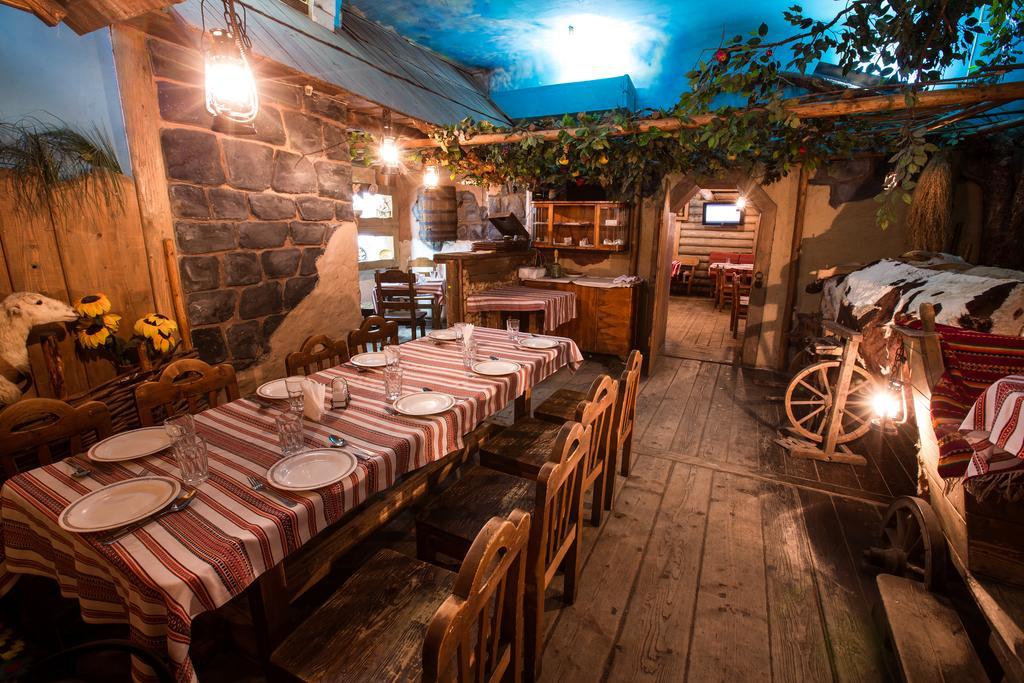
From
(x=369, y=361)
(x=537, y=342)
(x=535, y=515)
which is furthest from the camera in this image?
(x=537, y=342)

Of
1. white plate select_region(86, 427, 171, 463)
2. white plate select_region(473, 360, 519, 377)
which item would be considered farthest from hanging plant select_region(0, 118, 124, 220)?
white plate select_region(473, 360, 519, 377)

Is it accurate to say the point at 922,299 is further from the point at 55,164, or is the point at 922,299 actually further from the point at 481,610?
the point at 55,164

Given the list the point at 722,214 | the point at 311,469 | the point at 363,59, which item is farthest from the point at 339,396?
the point at 722,214

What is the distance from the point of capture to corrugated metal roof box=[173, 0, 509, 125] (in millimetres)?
2844

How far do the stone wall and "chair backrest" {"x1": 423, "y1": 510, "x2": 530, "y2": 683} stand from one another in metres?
2.54

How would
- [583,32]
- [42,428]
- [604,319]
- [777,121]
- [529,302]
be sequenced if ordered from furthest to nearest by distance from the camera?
[604,319], [529,302], [583,32], [777,121], [42,428]

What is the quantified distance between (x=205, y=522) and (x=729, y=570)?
90.9 inches

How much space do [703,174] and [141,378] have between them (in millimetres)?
5257

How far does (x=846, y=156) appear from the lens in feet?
15.2

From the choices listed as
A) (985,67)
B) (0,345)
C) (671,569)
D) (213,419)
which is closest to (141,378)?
(0,345)

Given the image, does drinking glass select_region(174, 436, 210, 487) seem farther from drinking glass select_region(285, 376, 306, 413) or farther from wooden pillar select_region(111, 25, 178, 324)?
wooden pillar select_region(111, 25, 178, 324)

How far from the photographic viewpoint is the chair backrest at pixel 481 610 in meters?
0.89

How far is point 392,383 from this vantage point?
2174 millimetres

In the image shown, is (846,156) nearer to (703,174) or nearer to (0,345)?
(703,174)
